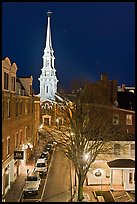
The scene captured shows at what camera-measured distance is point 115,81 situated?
49.3 feet

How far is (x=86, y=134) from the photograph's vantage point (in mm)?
10867

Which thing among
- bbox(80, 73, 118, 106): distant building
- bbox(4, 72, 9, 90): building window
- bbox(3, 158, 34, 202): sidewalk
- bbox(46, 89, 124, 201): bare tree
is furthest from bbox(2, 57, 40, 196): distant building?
bbox(80, 73, 118, 106): distant building

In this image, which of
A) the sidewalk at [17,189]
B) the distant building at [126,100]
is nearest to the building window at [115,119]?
the distant building at [126,100]

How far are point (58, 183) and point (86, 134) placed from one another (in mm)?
2518

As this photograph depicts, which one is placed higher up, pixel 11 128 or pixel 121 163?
pixel 11 128

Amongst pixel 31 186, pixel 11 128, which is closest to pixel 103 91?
pixel 11 128

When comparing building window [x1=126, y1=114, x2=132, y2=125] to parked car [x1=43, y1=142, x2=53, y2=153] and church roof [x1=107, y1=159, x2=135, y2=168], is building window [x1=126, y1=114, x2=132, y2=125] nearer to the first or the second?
church roof [x1=107, y1=159, x2=135, y2=168]

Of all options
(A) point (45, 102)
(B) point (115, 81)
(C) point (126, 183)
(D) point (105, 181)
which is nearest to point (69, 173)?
Result: (D) point (105, 181)

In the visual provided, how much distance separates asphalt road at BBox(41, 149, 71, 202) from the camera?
988cm

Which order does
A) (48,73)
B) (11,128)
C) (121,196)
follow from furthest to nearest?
(48,73) < (11,128) < (121,196)

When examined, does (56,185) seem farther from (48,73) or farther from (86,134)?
(48,73)

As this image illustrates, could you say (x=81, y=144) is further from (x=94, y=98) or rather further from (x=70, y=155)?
(x=94, y=98)

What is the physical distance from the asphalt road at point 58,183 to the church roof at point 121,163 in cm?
192

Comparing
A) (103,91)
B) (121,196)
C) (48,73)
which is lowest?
(121,196)
